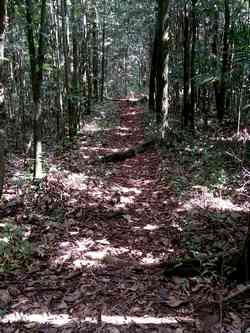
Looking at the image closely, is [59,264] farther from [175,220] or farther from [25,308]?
[175,220]

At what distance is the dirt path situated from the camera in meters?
4.57

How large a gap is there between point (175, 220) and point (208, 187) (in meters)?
2.11

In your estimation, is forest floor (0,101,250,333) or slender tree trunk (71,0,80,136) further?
slender tree trunk (71,0,80,136)

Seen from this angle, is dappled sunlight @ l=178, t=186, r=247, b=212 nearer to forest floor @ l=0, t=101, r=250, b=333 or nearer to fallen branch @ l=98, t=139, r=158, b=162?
forest floor @ l=0, t=101, r=250, b=333

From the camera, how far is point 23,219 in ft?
24.3

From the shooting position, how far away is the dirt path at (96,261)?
4.57 meters

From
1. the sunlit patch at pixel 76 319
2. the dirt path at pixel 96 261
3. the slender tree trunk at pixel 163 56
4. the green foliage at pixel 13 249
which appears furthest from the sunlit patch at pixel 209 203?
the slender tree trunk at pixel 163 56

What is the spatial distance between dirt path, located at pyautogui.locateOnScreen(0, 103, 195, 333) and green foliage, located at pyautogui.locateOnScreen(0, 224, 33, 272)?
0.52 feet

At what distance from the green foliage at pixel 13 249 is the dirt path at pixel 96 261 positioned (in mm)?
158

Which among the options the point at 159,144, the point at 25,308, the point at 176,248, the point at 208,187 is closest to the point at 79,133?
the point at 159,144

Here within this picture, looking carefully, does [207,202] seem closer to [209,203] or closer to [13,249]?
[209,203]

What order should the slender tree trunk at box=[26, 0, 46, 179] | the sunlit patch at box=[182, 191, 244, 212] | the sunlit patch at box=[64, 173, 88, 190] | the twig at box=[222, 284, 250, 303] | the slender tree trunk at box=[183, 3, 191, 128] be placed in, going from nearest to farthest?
the twig at box=[222, 284, 250, 303] < the sunlit patch at box=[182, 191, 244, 212] < the slender tree trunk at box=[26, 0, 46, 179] < the sunlit patch at box=[64, 173, 88, 190] < the slender tree trunk at box=[183, 3, 191, 128]

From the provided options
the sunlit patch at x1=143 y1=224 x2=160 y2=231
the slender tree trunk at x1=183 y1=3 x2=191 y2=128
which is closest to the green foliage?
the sunlit patch at x1=143 y1=224 x2=160 y2=231

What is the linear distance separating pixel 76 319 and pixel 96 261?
4.76 feet
